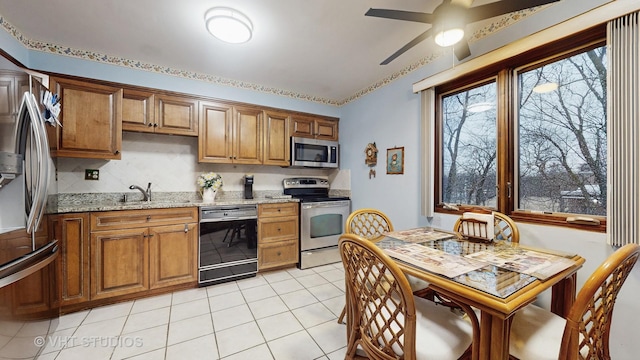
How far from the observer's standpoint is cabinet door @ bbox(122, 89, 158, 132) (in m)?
2.47

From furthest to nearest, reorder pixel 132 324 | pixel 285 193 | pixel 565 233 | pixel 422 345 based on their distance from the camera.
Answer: pixel 285 193 < pixel 132 324 < pixel 565 233 < pixel 422 345

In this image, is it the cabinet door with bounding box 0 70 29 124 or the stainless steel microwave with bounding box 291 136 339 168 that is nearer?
the cabinet door with bounding box 0 70 29 124

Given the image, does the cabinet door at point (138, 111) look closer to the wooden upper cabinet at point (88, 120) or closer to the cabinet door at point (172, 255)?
the wooden upper cabinet at point (88, 120)

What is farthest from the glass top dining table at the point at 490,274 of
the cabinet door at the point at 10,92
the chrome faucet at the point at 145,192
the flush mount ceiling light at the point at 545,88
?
the chrome faucet at the point at 145,192

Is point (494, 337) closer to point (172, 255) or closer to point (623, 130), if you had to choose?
point (623, 130)

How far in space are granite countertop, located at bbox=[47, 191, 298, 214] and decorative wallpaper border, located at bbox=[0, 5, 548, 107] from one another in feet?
4.61

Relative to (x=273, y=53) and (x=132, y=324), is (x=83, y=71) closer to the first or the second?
(x=273, y=53)

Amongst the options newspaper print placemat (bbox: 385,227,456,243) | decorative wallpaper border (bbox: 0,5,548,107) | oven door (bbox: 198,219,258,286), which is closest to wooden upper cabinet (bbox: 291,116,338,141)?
decorative wallpaper border (bbox: 0,5,548,107)

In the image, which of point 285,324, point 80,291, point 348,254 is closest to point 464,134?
point 348,254

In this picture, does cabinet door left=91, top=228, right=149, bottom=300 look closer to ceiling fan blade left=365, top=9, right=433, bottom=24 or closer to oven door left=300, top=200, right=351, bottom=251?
oven door left=300, top=200, right=351, bottom=251

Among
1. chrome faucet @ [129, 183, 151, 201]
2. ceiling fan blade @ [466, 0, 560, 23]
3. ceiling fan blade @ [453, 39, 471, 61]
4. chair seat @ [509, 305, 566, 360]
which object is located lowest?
chair seat @ [509, 305, 566, 360]

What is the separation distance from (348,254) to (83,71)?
3139 mm

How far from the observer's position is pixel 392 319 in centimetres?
98

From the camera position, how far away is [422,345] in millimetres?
988
